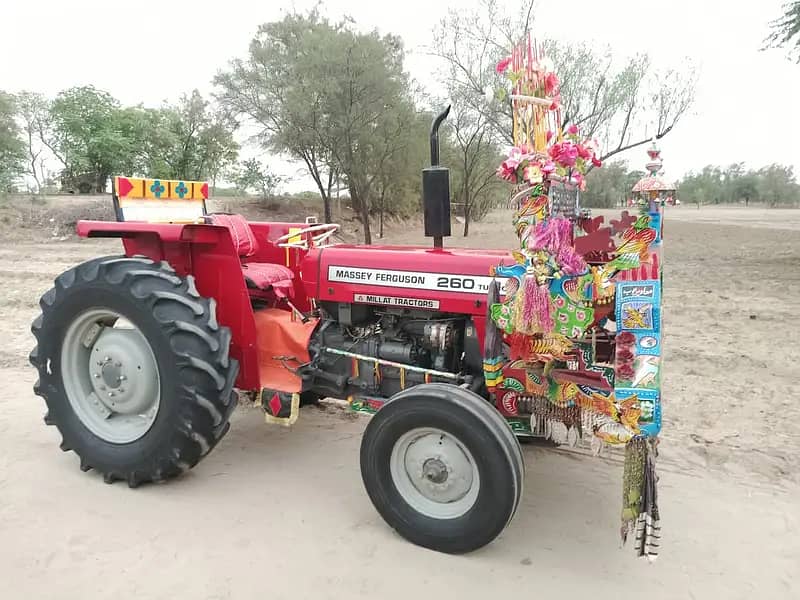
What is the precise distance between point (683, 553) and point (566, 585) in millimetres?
639

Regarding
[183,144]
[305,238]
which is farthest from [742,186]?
[305,238]

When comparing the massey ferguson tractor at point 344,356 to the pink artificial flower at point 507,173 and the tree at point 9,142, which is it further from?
the tree at point 9,142

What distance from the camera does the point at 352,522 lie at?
308 centimetres

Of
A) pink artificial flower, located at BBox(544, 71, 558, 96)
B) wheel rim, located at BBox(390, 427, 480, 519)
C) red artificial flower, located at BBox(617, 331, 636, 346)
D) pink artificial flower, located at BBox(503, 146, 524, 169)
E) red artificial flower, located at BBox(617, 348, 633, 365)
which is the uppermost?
pink artificial flower, located at BBox(544, 71, 558, 96)

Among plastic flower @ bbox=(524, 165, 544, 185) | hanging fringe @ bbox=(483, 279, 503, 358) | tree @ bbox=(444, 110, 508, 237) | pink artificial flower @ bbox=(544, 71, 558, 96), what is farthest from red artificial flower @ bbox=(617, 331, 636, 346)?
tree @ bbox=(444, 110, 508, 237)

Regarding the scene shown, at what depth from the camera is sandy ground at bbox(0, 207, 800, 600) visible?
2.60 meters

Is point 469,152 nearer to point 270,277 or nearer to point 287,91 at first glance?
point 287,91

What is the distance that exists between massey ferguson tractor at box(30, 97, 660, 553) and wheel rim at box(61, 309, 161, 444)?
0.4 inches

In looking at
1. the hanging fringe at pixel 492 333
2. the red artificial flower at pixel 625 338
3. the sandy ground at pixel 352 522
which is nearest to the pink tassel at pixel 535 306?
the hanging fringe at pixel 492 333

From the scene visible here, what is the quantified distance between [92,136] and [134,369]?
27611 mm

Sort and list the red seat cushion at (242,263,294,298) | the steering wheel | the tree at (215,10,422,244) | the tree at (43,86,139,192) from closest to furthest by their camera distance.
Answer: the red seat cushion at (242,263,294,298)
the steering wheel
the tree at (215,10,422,244)
the tree at (43,86,139,192)

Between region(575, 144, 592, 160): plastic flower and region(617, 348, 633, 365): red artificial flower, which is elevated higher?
region(575, 144, 592, 160): plastic flower

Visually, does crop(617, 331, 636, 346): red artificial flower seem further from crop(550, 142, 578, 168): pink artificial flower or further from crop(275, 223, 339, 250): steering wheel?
crop(275, 223, 339, 250): steering wheel

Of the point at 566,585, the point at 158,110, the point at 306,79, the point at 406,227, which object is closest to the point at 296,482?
the point at 566,585
